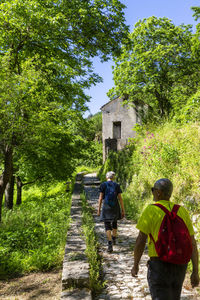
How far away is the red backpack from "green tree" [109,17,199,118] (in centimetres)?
1807

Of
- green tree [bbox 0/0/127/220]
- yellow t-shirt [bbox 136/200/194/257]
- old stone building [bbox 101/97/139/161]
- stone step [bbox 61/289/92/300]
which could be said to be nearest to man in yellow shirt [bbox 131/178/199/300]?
yellow t-shirt [bbox 136/200/194/257]

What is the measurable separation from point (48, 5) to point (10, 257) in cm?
731

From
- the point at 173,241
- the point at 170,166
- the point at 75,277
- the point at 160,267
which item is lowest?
the point at 75,277

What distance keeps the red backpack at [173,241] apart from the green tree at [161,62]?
18.1 meters

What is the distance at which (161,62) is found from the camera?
20.6 metres

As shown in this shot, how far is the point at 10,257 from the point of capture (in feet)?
18.6

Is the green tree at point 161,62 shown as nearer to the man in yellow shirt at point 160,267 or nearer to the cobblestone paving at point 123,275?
the cobblestone paving at point 123,275

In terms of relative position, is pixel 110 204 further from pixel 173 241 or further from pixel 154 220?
pixel 173 241

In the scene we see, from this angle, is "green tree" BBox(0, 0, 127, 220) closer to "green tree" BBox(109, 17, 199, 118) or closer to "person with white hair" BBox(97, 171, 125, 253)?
"person with white hair" BBox(97, 171, 125, 253)

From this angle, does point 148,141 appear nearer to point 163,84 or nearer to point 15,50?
point 15,50

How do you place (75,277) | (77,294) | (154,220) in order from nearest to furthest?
(154,220), (77,294), (75,277)

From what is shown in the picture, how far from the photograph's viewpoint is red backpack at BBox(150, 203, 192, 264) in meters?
2.17

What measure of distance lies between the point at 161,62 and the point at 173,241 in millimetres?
20706

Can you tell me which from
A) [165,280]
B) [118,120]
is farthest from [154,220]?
[118,120]
